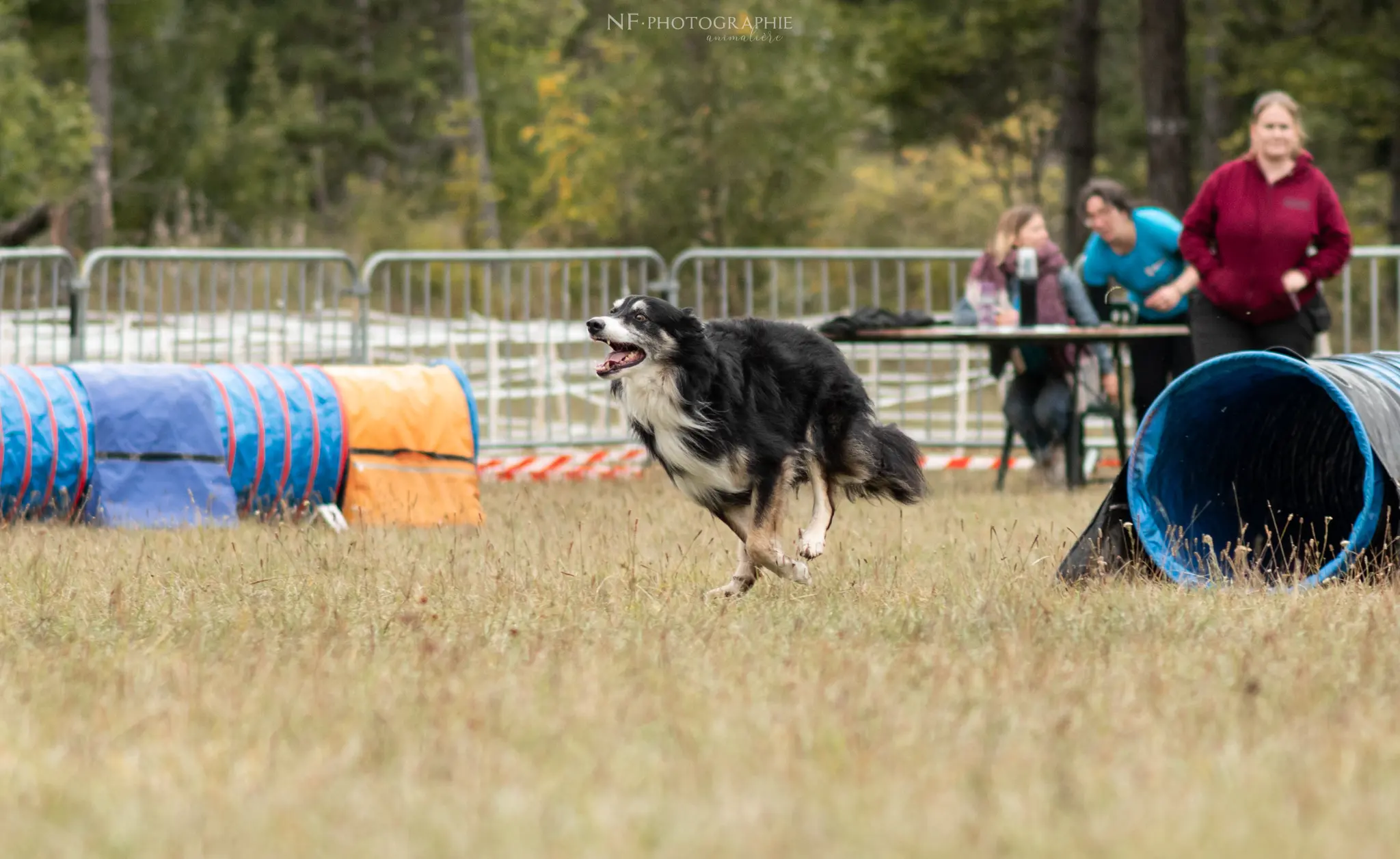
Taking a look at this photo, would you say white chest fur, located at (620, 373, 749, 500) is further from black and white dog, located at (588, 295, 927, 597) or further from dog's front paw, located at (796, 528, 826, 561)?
dog's front paw, located at (796, 528, 826, 561)

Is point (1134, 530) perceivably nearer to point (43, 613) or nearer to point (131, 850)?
point (43, 613)

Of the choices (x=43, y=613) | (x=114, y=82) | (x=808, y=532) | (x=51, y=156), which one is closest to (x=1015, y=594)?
(x=808, y=532)

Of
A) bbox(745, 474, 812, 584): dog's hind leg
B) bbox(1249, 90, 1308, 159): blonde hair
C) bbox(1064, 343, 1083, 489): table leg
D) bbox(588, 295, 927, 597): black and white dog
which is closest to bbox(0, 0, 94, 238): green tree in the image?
bbox(1064, 343, 1083, 489): table leg

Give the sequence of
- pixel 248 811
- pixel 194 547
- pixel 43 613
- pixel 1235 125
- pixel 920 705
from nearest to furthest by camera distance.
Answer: pixel 248 811
pixel 920 705
pixel 43 613
pixel 194 547
pixel 1235 125

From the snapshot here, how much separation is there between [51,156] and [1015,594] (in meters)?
23.6

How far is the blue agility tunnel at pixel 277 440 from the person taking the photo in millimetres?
9461

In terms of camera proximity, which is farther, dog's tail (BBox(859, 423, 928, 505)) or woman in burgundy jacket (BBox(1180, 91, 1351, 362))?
woman in burgundy jacket (BBox(1180, 91, 1351, 362))

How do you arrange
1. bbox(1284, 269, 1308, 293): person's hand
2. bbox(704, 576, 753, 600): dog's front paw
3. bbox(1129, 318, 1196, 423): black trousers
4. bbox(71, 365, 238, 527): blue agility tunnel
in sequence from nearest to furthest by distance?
bbox(704, 576, 753, 600): dog's front paw
bbox(1284, 269, 1308, 293): person's hand
bbox(71, 365, 238, 527): blue agility tunnel
bbox(1129, 318, 1196, 423): black trousers

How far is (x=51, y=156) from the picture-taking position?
26.8m

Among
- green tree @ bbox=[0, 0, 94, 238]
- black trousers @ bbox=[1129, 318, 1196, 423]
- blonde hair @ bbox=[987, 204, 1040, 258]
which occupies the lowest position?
black trousers @ bbox=[1129, 318, 1196, 423]

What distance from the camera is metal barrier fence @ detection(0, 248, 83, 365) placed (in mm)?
12477

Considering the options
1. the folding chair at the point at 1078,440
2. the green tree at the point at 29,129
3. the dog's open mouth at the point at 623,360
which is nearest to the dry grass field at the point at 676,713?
the dog's open mouth at the point at 623,360

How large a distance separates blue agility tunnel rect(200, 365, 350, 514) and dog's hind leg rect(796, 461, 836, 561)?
3.36 m

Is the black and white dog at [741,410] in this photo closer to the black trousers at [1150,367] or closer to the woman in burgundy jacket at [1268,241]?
the woman in burgundy jacket at [1268,241]
